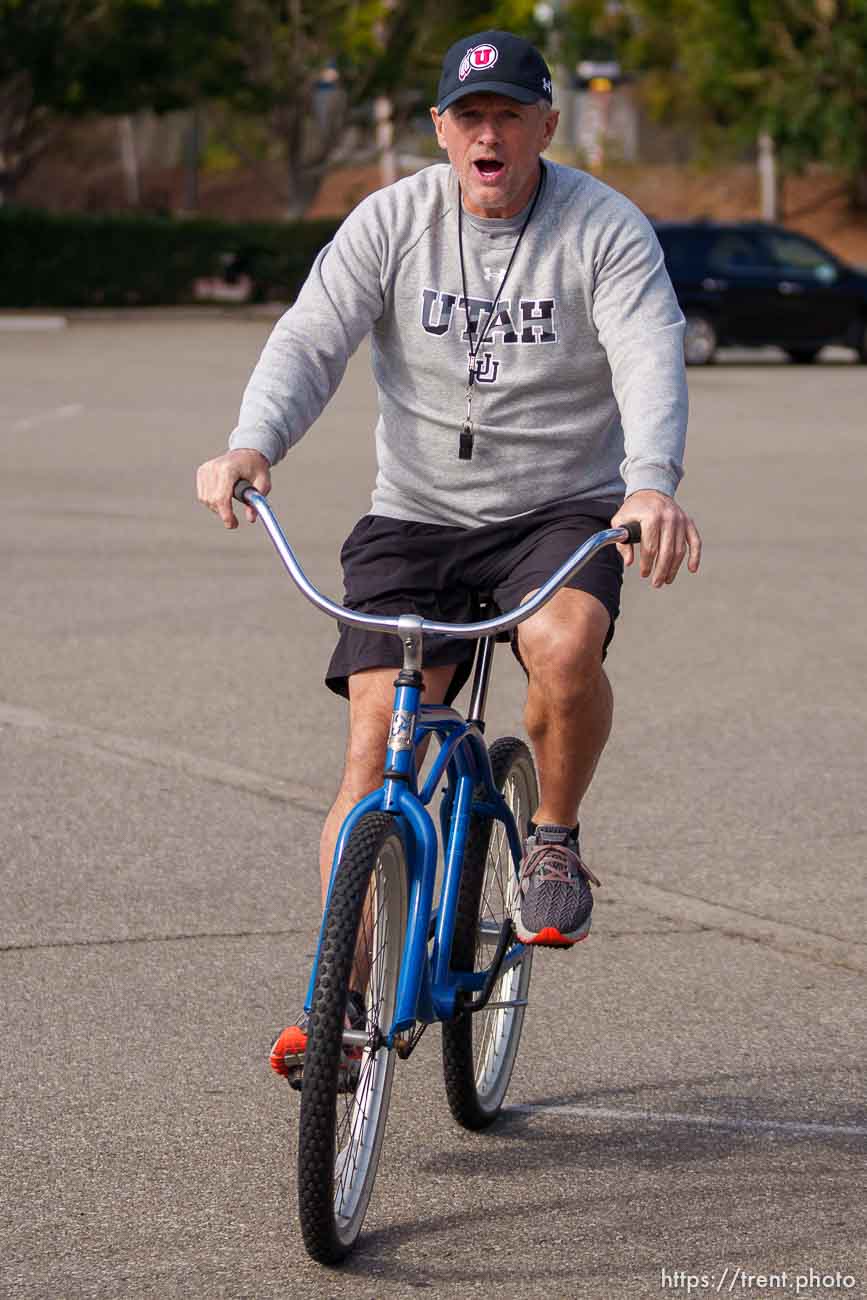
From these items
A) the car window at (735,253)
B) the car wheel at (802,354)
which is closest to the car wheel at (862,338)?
the car wheel at (802,354)

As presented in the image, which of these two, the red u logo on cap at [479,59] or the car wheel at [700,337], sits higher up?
the red u logo on cap at [479,59]

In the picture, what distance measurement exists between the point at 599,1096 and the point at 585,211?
5.83 ft

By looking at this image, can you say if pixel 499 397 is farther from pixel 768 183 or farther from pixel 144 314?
pixel 768 183

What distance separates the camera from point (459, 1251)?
3.86m

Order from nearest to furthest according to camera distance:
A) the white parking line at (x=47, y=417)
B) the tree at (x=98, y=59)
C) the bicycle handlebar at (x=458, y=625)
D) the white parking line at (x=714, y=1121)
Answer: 1. the bicycle handlebar at (x=458, y=625)
2. the white parking line at (x=714, y=1121)
3. the white parking line at (x=47, y=417)
4. the tree at (x=98, y=59)

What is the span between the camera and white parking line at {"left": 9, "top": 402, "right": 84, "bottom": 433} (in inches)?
774

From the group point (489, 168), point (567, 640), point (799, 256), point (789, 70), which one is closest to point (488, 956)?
point (567, 640)

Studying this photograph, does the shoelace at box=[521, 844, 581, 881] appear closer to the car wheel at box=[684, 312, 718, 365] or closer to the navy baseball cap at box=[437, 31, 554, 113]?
the navy baseball cap at box=[437, 31, 554, 113]

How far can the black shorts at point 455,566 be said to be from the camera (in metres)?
4.36

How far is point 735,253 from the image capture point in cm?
2861

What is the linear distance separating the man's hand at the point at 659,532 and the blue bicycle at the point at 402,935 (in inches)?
1.0

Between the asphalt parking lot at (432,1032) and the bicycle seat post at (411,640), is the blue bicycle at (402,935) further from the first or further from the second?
the asphalt parking lot at (432,1032)

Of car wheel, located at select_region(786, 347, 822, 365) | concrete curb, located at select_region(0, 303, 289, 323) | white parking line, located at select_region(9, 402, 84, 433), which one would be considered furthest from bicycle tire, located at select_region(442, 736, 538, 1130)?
concrete curb, located at select_region(0, 303, 289, 323)

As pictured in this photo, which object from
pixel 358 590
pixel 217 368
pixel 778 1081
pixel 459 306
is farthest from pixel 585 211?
pixel 217 368
